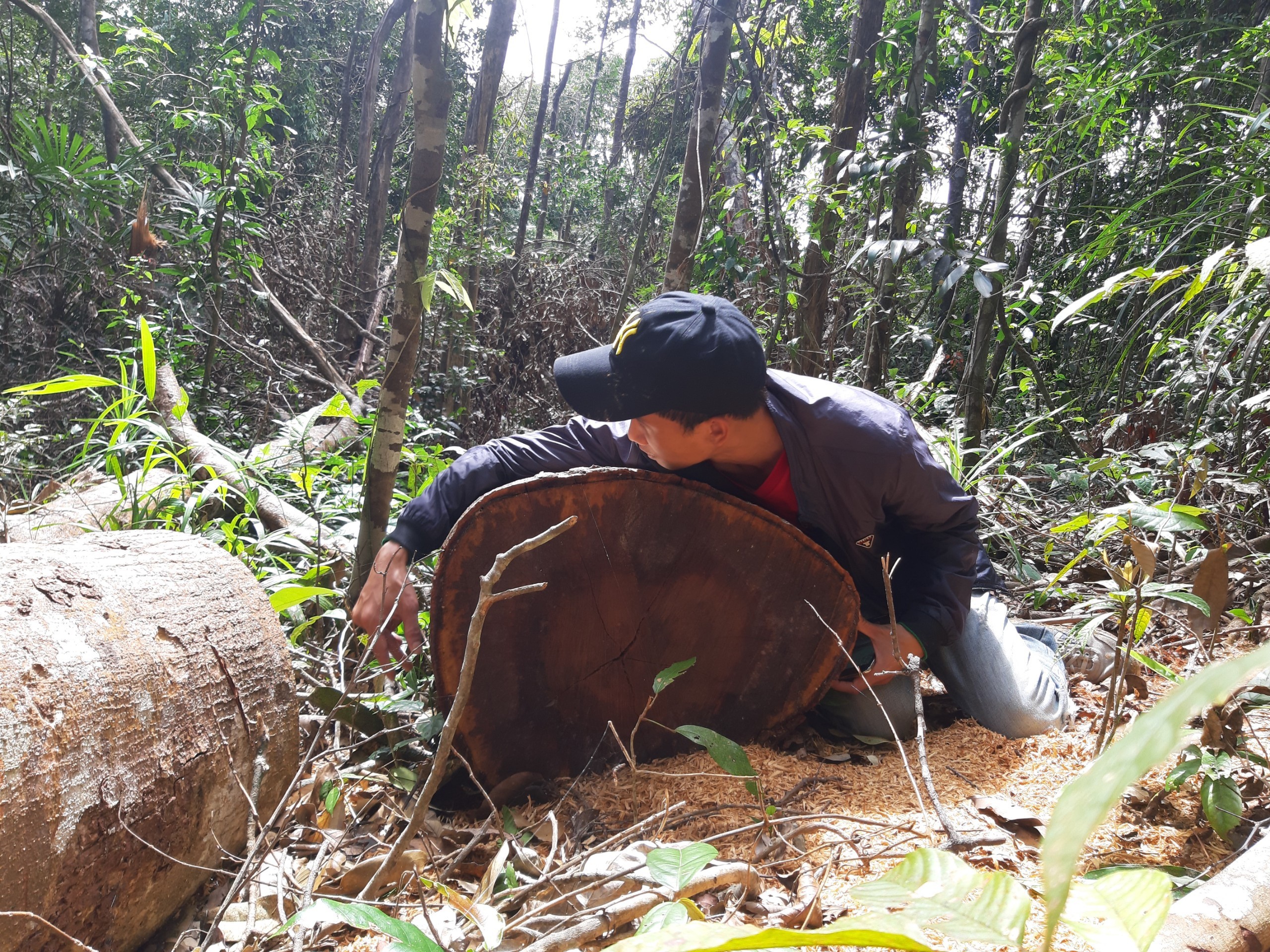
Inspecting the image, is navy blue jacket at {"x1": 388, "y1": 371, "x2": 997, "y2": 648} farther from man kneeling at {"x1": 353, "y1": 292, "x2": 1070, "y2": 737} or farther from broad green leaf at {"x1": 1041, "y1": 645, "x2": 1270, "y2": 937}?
broad green leaf at {"x1": 1041, "y1": 645, "x2": 1270, "y2": 937}

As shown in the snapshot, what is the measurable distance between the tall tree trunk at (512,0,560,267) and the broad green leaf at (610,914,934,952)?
23.1ft

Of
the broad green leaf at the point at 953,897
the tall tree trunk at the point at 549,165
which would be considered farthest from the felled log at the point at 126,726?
the tall tree trunk at the point at 549,165

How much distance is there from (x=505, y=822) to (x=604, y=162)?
525 inches

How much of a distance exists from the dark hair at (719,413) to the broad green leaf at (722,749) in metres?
0.63

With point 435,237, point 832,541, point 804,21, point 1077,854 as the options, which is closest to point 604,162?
point 804,21

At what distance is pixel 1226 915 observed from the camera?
0.77 metres

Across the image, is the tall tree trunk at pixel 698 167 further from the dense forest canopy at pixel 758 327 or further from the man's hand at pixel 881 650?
the man's hand at pixel 881 650

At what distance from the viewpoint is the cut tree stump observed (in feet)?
5.18

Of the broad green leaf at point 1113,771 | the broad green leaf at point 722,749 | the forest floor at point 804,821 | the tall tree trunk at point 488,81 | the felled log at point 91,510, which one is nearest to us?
the broad green leaf at point 1113,771

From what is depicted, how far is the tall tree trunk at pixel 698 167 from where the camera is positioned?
3.34 metres

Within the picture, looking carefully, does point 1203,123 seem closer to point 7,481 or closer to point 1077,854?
point 1077,854

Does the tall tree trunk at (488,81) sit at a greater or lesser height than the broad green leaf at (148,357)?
greater

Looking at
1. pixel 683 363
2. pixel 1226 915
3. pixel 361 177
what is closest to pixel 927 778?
pixel 1226 915

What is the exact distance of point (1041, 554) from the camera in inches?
119
